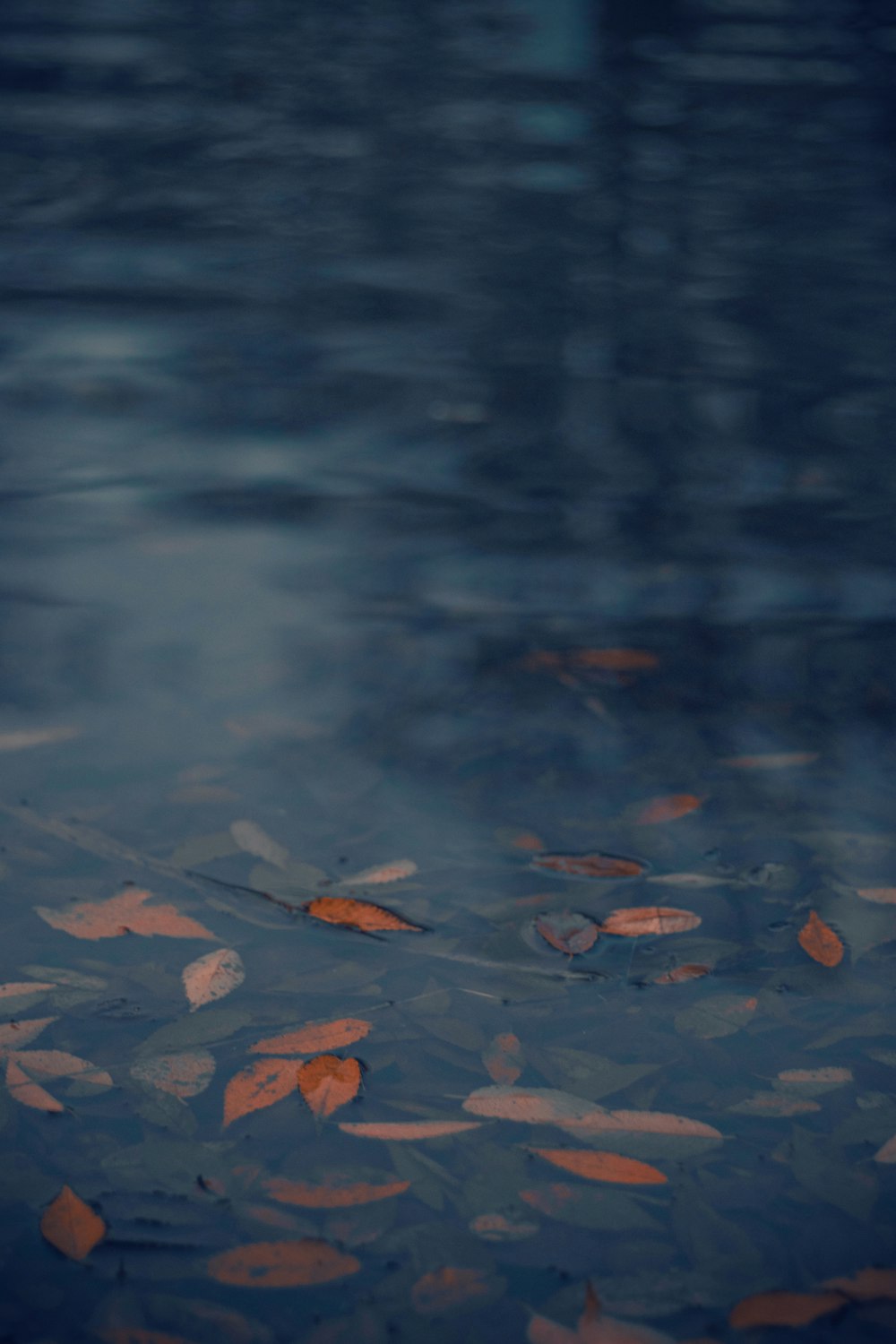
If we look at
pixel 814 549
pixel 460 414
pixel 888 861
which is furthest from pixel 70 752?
pixel 460 414

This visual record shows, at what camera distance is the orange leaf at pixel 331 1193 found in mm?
1361

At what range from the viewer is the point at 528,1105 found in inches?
58.5

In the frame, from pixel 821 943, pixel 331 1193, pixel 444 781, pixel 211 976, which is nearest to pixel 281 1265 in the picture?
pixel 331 1193

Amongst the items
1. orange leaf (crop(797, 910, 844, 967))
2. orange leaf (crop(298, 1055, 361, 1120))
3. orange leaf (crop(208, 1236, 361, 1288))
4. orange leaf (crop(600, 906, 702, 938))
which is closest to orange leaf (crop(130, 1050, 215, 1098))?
orange leaf (crop(298, 1055, 361, 1120))

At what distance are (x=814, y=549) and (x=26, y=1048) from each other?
2.62m

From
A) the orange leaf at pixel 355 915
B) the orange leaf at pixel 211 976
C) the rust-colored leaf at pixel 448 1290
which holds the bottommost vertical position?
the rust-colored leaf at pixel 448 1290

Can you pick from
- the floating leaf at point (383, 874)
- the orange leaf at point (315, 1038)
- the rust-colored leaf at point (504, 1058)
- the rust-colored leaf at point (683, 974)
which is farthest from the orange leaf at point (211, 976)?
the rust-colored leaf at point (683, 974)

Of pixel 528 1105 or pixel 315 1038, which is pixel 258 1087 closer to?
pixel 315 1038

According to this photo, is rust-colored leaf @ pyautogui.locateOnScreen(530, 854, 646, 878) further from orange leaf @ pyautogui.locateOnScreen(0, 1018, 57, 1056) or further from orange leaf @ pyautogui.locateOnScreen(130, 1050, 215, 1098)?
orange leaf @ pyautogui.locateOnScreen(0, 1018, 57, 1056)

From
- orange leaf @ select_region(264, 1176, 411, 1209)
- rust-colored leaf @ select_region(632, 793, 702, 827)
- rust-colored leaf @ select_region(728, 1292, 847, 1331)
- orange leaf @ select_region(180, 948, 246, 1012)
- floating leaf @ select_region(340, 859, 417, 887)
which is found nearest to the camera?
rust-colored leaf @ select_region(728, 1292, 847, 1331)

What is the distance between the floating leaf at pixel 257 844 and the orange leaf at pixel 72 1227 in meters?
0.68

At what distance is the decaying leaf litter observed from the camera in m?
1.32

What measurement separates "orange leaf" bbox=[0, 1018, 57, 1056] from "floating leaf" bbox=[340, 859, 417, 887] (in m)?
0.51

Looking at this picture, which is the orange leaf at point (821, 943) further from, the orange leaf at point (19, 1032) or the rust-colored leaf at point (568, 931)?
the orange leaf at point (19, 1032)
